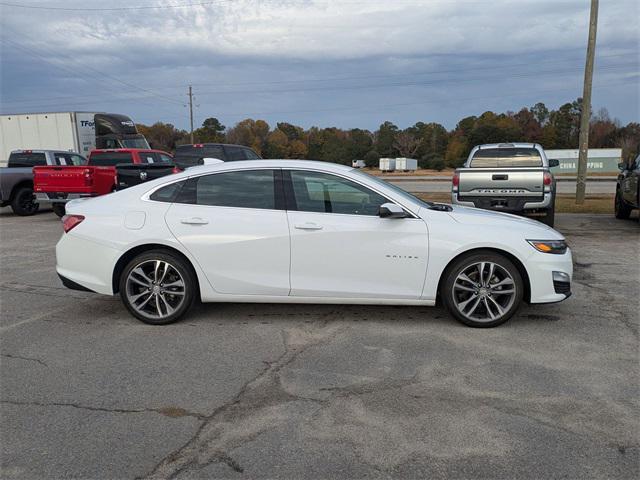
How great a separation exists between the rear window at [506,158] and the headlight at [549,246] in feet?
23.5

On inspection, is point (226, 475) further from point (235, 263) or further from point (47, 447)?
point (235, 263)

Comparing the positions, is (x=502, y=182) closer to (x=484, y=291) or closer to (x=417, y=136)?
(x=484, y=291)

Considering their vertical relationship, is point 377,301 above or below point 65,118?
below

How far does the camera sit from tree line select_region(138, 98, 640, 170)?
8525cm

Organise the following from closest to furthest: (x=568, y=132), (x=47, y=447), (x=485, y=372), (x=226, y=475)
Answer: (x=226, y=475) < (x=47, y=447) < (x=485, y=372) < (x=568, y=132)

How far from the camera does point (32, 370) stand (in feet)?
13.8

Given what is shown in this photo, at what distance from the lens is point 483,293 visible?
503cm

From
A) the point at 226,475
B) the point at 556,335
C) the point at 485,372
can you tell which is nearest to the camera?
the point at 226,475

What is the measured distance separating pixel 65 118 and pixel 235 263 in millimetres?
20818

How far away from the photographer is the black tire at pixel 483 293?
498 cm

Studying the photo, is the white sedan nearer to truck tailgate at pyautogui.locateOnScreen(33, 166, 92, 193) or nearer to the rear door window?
the rear door window

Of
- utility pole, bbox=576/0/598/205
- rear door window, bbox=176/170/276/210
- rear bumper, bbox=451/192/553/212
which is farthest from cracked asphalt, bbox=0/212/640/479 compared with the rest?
utility pole, bbox=576/0/598/205

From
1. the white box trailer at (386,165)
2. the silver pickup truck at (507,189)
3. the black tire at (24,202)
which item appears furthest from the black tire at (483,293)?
the white box trailer at (386,165)

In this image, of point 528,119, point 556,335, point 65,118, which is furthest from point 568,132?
point 556,335
